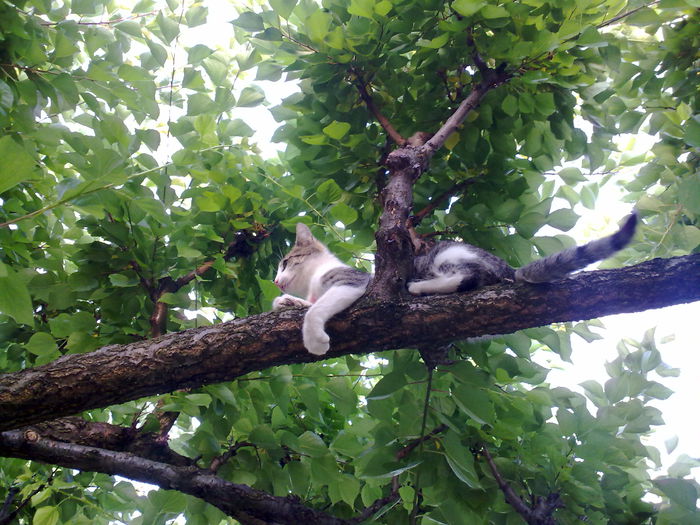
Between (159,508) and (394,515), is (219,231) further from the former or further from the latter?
Answer: (394,515)

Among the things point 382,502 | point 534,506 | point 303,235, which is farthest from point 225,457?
point 534,506

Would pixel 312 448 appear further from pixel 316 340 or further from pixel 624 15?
pixel 624 15

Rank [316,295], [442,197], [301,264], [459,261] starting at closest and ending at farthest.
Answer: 1. [459,261]
2. [442,197]
3. [316,295]
4. [301,264]

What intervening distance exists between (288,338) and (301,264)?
1.38 metres

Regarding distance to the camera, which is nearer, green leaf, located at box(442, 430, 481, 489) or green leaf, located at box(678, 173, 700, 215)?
green leaf, located at box(442, 430, 481, 489)

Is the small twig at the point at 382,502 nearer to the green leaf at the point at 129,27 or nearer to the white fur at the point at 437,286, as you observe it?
the white fur at the point at 437,286

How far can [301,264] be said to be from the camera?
11.8 ft

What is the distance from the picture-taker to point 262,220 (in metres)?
2.95

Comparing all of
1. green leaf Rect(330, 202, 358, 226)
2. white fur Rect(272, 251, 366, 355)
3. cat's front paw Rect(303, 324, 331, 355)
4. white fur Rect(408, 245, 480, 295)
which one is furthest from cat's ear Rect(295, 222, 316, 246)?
cat's front paw Rect(303, 324, 331, 355)

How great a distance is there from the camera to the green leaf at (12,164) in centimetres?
153

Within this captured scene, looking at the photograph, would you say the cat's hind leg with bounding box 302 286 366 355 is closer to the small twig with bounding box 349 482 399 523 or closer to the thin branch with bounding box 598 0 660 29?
the small twig with bounding box 349 482 399 523

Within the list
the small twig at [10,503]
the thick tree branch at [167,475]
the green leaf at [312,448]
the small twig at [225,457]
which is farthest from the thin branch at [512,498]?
the small twig at [10,503]

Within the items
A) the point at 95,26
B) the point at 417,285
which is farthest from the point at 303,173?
the point at 95,26

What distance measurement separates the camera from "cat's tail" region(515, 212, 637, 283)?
2.07m
